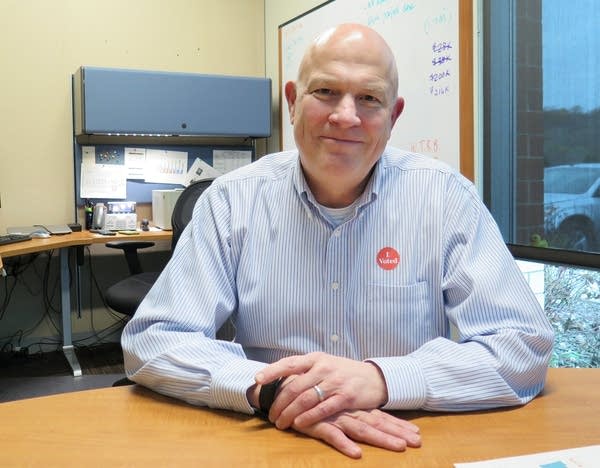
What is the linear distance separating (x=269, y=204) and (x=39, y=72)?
2985 millimetres

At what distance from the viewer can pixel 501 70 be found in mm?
2611

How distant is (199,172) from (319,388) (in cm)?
339

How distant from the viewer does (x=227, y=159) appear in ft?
14.1

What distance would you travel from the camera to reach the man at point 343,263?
44.8 inches

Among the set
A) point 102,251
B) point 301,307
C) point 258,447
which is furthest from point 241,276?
point 102,251

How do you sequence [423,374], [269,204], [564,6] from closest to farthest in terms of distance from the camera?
[423,374], [269,204], [564,6]

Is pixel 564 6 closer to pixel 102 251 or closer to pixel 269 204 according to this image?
pixel 269 204

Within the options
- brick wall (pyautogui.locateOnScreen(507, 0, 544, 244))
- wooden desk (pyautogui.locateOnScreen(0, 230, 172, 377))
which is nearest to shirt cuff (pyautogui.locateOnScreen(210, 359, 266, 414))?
brick wall (pyautogui.locateOnScreen(507, 0, 544, 244))

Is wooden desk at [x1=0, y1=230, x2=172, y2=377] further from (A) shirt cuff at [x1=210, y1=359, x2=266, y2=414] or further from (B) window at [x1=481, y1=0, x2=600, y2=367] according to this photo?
(A) shirt cuff at [x1=210, y1=359, x2=266, y2=414]

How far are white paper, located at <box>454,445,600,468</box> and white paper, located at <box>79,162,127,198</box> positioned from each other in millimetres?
3506

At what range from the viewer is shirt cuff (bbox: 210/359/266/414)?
1.00 m

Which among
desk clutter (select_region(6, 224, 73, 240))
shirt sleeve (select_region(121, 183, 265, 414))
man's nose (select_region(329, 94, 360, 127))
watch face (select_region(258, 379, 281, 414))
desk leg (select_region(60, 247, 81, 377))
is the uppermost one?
man's nose (select_region(329, 94, 360, 127))

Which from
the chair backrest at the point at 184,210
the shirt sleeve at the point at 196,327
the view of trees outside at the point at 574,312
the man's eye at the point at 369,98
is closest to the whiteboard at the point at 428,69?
the view of trees outside at the point at 574,312

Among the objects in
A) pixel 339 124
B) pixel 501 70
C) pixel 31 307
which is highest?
pixel 501 70
